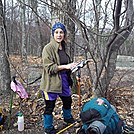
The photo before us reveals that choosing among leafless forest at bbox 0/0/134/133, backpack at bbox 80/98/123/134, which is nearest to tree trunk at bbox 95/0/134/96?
leafless forest at bbox 0/0/134/133

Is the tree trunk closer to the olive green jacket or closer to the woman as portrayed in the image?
the woman

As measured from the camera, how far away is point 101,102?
2453 mm

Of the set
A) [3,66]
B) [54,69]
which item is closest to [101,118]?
[54,69]

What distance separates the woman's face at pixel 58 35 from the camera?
2960mm

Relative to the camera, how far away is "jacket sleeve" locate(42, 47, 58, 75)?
9.41ft

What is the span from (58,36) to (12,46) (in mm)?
17368

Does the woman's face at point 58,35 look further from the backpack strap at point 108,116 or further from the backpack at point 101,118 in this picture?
the backpack strap at point 108,116

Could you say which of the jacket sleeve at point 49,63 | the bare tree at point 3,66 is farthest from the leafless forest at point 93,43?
the jacket sleeve at point 49,63

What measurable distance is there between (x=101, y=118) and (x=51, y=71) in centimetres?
97

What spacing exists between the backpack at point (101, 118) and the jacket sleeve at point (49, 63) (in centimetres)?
73

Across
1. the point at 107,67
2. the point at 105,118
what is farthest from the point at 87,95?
the point at 105,118

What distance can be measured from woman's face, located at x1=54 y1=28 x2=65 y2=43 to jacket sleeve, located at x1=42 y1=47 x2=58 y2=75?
8.4 inches

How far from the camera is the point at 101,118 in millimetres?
2311

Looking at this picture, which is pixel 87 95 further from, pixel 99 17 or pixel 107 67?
pixel 99 17
